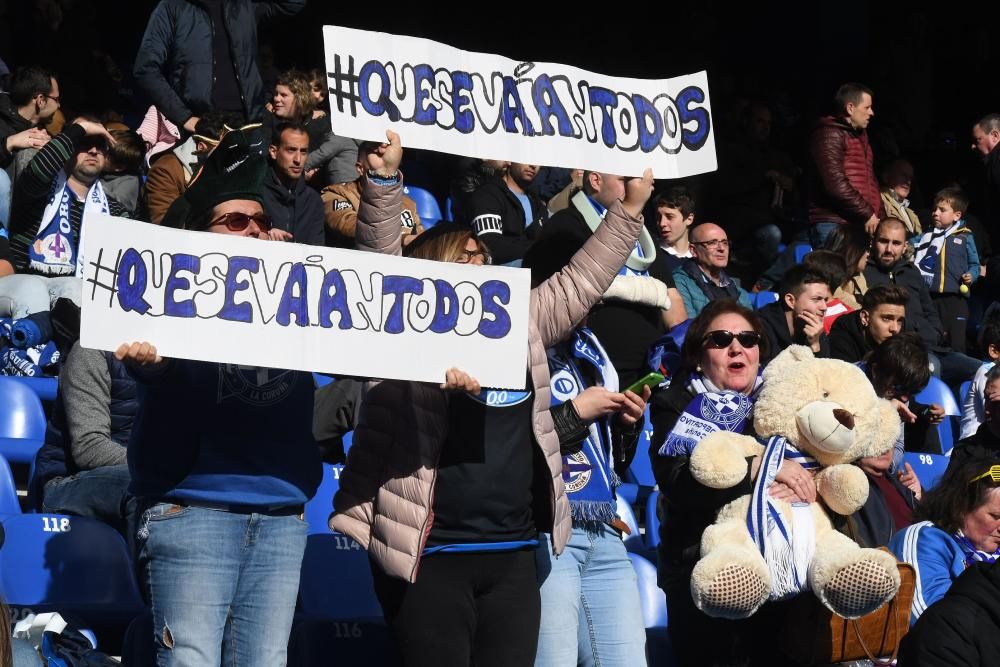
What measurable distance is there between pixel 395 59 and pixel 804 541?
5.39ft

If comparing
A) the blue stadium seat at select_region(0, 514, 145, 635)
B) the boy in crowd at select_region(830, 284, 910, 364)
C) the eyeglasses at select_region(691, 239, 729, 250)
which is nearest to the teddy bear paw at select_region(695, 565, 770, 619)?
the blue stadium seat at select_region(0, 514, 145, 635)

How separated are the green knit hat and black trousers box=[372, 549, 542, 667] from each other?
963mm

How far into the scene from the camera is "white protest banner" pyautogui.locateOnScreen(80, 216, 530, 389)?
11.4 ft

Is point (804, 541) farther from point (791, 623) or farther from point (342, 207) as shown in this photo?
point (342, 207)

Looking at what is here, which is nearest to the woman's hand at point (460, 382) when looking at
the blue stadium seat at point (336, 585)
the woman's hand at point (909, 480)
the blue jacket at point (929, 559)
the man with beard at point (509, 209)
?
the blue stadium seat at point (336, 585)

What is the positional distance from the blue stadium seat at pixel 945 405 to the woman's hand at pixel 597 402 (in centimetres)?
389

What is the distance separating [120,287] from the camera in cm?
345

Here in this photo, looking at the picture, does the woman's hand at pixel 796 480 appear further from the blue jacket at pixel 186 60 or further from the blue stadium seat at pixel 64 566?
the blue jacket at pixel 186 60

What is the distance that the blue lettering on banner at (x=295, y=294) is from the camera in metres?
3.49

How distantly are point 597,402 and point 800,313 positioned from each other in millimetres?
2830

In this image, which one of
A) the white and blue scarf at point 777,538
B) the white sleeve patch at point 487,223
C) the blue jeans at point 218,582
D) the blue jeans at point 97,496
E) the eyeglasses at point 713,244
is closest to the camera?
the blue jeans at point 218,582

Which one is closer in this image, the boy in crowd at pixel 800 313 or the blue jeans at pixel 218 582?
the blue jeans at pixel 218 582

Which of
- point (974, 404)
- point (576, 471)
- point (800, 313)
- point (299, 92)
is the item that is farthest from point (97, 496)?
point (974, 404)

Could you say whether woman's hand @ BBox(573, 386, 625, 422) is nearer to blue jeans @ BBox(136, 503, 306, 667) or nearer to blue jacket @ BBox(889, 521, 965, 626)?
blue jeans @ BBox(136, 503, 306, 667)
